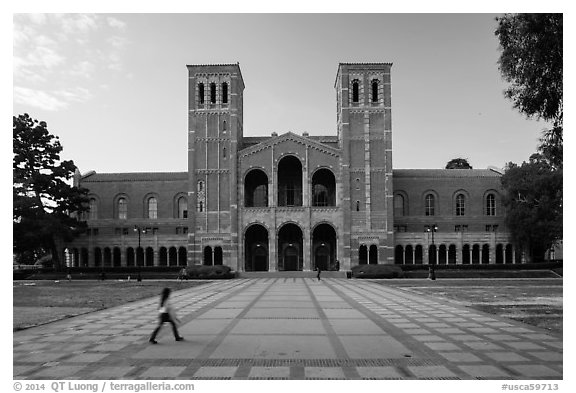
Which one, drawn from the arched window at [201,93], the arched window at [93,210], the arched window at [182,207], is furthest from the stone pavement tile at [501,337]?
the arched window at [93,210]

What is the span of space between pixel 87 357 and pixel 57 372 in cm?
136

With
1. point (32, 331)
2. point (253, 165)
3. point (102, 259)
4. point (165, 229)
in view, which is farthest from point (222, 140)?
point (32, 331)

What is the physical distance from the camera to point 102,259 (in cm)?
6931

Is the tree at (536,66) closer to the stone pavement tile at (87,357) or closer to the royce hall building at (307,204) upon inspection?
the stone pavement tile at (87,357)

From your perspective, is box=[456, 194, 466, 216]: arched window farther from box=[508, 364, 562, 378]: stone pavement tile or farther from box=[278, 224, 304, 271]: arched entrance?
box=[508, 364, 562, 378]: stone pavement tile

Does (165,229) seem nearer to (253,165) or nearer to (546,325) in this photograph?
(253,165)

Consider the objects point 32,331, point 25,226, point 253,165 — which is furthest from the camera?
point 253,165

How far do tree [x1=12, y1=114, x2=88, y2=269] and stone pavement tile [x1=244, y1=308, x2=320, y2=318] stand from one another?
3973 centimetres

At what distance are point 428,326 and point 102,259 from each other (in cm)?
5943

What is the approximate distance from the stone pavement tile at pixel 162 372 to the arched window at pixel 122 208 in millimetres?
65368

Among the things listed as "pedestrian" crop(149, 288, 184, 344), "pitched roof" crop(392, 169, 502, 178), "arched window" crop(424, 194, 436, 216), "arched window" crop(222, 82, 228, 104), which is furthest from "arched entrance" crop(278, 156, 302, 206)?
"pedestrian" crop(149, 288, 184, 344)

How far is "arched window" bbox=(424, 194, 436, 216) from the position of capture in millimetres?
72537
